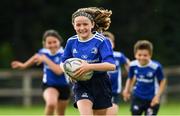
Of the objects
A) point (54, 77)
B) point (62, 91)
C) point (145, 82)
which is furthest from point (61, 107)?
point (145, 82)

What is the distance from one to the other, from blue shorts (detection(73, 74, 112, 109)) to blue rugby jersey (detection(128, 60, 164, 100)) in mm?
3164

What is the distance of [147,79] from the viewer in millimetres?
11695

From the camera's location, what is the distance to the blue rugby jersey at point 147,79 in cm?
1162

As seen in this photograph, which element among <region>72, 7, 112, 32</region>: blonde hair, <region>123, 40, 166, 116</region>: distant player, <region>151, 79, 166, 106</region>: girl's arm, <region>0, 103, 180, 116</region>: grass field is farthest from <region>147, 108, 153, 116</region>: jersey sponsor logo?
<region>0, 103, 180, 116</region>: grass field

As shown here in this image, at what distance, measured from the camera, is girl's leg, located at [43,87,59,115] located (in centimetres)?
1191

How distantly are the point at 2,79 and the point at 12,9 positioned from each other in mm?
4101

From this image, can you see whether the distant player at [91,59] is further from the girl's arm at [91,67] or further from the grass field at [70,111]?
the grass field at [70,111]

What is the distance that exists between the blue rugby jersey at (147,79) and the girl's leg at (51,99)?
1.36 metres

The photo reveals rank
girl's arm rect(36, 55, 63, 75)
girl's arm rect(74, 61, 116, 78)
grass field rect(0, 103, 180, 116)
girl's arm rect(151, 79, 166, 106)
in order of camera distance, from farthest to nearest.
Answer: grass field rect(0, 103, 180, 116) < girl's arm rect(36, 55, 63, 75) < girl's arm rect(151, 79, 166, 106) < girl's arm rect(74, 61, 116, 78)

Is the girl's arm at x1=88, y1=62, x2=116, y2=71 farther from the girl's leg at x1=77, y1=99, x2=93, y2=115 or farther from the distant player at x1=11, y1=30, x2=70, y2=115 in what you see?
the distant player at x1=11, y1=30, x2=70, y2=115

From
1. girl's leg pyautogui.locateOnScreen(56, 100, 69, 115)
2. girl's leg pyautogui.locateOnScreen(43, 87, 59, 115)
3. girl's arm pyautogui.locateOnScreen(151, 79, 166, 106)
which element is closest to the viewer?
girl's arm pyautogui.locateOnScreen(151, 79, 166, 106)

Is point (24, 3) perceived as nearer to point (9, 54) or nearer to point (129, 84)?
point (9, 54)

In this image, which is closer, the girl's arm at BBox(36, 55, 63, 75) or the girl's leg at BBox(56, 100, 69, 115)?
the girl's arm at BBox(36, 55, 63, 75)

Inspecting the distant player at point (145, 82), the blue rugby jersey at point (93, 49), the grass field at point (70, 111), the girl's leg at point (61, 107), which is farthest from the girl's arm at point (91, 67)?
the grass field at point (70, 111)
